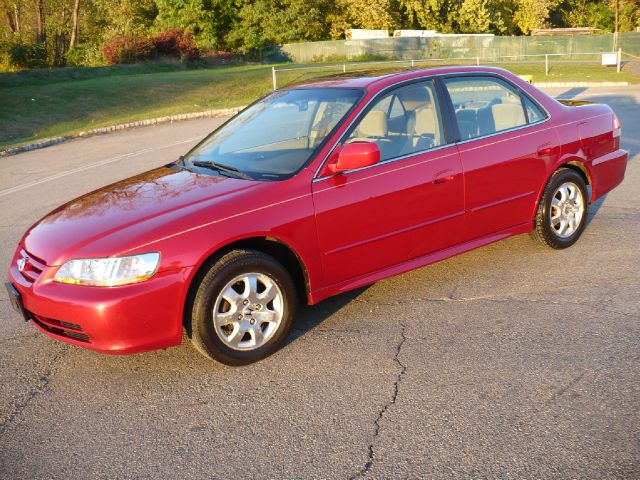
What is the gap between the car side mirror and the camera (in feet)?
15.3

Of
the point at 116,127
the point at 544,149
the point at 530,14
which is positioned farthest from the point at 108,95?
the point at 530,14

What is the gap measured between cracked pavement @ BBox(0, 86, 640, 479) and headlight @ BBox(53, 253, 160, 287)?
0.68 m

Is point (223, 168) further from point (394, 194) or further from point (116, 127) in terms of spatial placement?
point (116, 127)

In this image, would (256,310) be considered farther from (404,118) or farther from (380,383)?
(404,118)

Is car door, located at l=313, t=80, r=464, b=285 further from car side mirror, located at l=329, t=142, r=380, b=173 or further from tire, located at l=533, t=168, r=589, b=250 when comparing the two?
tire, located at l=533, t=168, r=589, b=250

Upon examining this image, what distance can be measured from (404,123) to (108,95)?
80.5 feet

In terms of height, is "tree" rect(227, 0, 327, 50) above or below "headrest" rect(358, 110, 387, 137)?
above

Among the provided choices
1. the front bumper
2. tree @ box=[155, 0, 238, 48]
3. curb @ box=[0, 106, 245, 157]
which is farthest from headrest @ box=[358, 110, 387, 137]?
tree @ box=[155, 0, 238, 48]

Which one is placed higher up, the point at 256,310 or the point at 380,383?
the point at 256,310

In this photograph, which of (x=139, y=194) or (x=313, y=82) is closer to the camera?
(x=139, y=194)

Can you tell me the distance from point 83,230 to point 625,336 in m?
3.48

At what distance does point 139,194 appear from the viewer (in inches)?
192

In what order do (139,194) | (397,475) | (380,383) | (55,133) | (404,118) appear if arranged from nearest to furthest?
1. (397,475)
2. (380,383)
3. (139,194)
4. (404,118)
5. (55,133)

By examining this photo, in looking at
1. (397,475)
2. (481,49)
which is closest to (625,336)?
(397,475)
